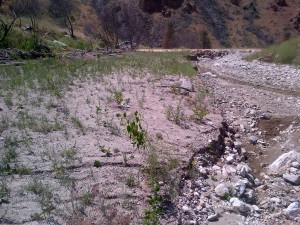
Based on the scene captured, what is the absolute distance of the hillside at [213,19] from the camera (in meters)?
42.2

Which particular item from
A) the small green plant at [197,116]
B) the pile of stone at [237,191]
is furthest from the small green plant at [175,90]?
the pile of stone at [237,191]

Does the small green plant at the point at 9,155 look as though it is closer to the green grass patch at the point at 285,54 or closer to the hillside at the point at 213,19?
the green grass patch at the point at 285,54

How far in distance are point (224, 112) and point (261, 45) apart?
118ft

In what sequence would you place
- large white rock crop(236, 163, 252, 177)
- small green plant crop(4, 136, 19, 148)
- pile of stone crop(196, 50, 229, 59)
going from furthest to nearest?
1. pile of stone crop(196, 50, 229, 59)
2. large white rock crop(236, 163, 252, 177)
3. small green plant crop(4, 136, 19, 148)

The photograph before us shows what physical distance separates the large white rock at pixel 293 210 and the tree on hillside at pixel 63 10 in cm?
3447

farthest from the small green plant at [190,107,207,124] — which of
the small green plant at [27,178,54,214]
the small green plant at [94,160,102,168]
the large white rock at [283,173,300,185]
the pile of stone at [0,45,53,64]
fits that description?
the pile of stone at [0,45,53,64]

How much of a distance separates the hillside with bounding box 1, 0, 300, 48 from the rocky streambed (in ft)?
97.5

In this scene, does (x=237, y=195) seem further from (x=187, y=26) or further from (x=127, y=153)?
(x=187, y=26)

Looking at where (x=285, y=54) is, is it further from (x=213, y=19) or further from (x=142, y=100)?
(x=213, y=19)

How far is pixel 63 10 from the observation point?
4019 centimetres

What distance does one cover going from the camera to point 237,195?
5.04 metres

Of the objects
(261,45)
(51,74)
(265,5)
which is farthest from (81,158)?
(265,5)

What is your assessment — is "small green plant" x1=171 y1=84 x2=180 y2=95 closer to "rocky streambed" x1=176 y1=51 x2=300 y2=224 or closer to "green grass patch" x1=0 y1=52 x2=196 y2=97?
"rocky streambed" x1=176 y1=51 x2=300 y2=224

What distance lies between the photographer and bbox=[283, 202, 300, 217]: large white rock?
4.70 metres
